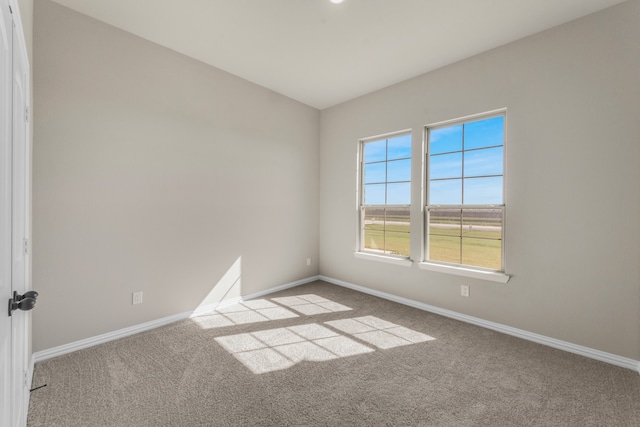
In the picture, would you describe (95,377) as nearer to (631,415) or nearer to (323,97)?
(631,415)

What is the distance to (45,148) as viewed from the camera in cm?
220

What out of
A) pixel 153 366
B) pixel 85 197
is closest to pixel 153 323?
pixel 153 366

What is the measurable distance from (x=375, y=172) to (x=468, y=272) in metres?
1.88

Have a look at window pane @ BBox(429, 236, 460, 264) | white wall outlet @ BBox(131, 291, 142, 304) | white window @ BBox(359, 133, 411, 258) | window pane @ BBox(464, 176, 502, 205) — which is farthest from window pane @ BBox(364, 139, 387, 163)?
white wall outlet @ BBox(131, 291, 142, 304)

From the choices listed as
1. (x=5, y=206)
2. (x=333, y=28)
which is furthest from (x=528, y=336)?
(x=5, y=206)

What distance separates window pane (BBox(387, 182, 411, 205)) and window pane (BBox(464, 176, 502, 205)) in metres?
0.73

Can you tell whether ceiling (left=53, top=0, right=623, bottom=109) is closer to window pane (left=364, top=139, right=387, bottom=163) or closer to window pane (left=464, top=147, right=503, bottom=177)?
window pane (left=364, top=139, right=387, bottom=163)

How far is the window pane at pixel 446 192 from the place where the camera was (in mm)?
3199

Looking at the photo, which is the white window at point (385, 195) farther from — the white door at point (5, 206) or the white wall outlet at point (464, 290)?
the white door at point (5, 206)

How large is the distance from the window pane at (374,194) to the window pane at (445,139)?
2.94 feet

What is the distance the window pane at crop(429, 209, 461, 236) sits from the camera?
10.5 feet

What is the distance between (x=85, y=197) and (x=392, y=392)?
302 centimetres

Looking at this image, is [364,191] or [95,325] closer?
[95,325]

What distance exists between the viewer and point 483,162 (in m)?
3.03
